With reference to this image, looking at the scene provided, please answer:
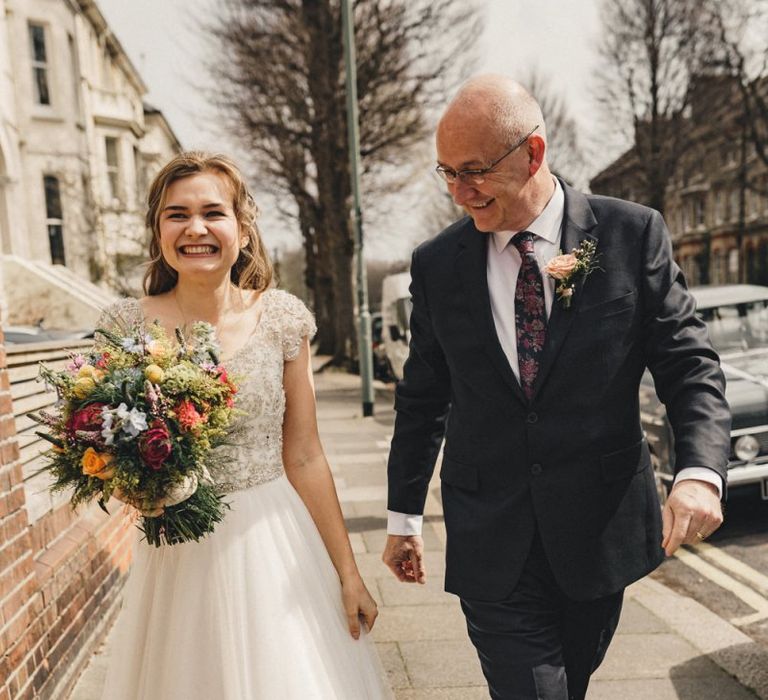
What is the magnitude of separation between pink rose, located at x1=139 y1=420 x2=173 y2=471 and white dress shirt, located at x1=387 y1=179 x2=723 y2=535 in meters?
1.03

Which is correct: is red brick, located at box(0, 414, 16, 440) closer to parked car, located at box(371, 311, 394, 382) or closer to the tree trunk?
parked car, located at box(371, 311, 394, 382)

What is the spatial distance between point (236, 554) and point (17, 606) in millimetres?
1159

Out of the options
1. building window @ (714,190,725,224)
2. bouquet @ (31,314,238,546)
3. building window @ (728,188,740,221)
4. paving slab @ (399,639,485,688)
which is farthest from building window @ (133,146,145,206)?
building window @ (714,190,725,224)

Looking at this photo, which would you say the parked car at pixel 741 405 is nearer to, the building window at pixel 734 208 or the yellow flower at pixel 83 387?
the yellow flower at pixel 83 387

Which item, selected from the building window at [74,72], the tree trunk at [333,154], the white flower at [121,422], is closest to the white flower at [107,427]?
the white flower at [121,422]

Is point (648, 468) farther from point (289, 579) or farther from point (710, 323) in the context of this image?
point (710, 323)

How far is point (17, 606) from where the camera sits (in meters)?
2.97

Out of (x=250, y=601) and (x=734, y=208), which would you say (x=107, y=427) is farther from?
(x=734, y=208)

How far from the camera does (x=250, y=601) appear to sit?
90.2 inches

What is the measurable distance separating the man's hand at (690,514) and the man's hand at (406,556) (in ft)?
2.94

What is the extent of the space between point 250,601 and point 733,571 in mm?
4448

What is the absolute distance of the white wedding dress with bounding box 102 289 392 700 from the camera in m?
2.25

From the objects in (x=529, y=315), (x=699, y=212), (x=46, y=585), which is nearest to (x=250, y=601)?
(x=529, y=315)

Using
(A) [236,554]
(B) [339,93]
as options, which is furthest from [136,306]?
(B) [339,93]
